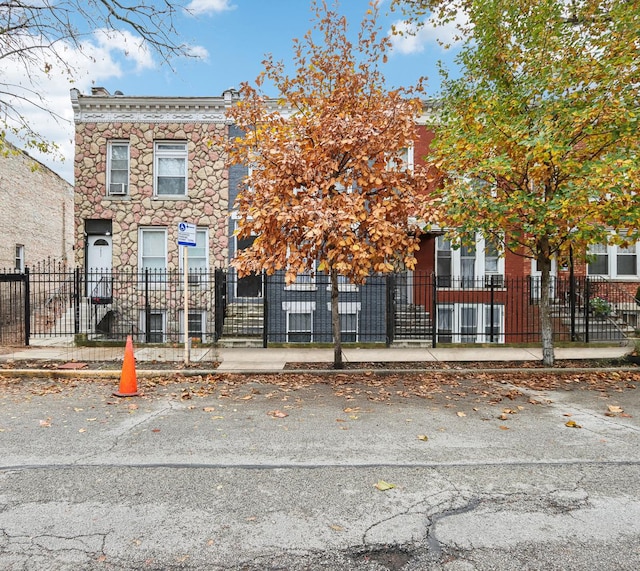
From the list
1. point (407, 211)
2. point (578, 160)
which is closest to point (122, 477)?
point (407, 211)

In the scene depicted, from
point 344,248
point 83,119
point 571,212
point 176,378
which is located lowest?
point 176,378

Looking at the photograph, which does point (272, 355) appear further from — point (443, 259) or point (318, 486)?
point (443, 259)

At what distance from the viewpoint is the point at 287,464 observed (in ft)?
15.3

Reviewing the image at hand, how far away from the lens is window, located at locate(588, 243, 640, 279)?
18.6 meters

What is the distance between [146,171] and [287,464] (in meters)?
15.8

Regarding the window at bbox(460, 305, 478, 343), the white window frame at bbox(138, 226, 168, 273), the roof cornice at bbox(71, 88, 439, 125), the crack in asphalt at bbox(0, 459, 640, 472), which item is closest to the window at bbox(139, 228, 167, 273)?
the white window frame at bbox(138, 226, 168, 273)

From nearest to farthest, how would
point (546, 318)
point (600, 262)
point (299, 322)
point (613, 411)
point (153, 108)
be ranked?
point (613, 411), point (546, 318), point (299, 322), point (153, 108), point (600, 262)

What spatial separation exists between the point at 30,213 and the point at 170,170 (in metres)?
10.3

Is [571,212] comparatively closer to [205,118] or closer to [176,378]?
[176,378]

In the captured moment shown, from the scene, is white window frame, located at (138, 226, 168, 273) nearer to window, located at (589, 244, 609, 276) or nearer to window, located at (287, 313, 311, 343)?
window, located at (287, 313, 311, 343)

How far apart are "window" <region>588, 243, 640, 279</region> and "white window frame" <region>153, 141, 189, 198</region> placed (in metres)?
16.3

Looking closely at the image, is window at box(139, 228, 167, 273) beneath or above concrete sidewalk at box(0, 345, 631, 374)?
above

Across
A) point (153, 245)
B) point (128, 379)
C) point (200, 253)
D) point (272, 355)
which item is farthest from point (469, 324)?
point (128, 379)

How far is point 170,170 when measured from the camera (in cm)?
1800
